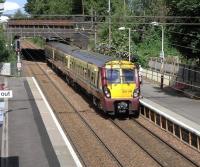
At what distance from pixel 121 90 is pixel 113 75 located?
0.91 meters

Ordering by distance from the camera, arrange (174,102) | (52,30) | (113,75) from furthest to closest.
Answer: (52,30) → (174,102) → (113,75)

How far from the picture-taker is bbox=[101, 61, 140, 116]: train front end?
90.9ft

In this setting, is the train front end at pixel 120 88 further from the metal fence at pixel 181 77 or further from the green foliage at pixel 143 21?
the metal fence at pixel 181 77

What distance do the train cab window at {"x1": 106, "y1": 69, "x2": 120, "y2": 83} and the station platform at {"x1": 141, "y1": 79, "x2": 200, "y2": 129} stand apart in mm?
3234

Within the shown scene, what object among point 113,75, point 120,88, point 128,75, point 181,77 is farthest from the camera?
point 181,77

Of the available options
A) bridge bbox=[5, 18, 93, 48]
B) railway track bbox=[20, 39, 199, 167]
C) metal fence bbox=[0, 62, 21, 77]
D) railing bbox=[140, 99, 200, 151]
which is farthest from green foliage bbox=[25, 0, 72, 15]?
railing bbox=[140, 99, 200, 151]

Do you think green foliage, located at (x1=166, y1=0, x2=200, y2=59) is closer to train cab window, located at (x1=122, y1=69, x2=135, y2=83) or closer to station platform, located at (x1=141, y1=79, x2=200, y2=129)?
station platform, located at (x1=141, y1=79, x2=200, y2=129)

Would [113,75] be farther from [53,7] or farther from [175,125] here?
[53,7]

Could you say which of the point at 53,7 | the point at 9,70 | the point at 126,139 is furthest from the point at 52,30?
the point at 126,139

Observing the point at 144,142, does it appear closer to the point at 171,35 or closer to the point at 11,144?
the point at 11,144

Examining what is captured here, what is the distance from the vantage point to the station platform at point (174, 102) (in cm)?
2750

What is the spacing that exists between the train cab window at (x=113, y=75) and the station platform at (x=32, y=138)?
11.3 feet

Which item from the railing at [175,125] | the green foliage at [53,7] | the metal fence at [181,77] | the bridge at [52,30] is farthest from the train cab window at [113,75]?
the green foliage at [53,7]

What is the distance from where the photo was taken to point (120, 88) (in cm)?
2788
